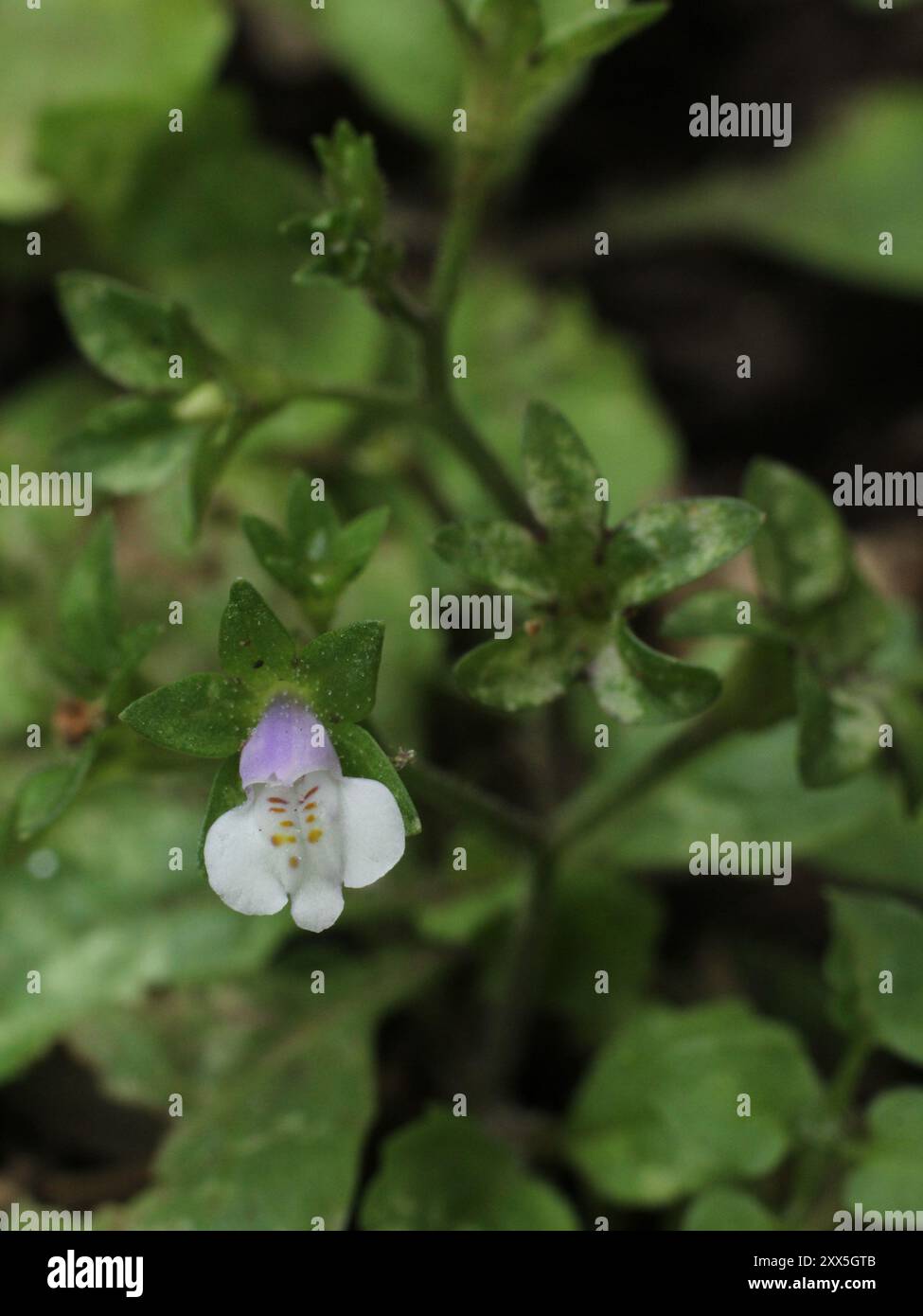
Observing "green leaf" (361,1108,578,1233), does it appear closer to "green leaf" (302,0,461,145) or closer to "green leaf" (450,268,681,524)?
"green leaf" (450,268,681,524)

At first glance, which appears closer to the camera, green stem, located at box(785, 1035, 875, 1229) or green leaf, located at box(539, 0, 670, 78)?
green leaf, located at box(539, 0, 670, 78)

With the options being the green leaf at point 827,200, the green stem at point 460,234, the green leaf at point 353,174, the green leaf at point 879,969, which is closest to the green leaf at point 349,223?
the green leaf at point 353,174

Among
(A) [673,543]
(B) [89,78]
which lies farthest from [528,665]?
(B) [89,78]

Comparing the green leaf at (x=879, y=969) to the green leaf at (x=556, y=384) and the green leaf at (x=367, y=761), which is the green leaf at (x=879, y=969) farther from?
the green leaf at (x=556, y=384)

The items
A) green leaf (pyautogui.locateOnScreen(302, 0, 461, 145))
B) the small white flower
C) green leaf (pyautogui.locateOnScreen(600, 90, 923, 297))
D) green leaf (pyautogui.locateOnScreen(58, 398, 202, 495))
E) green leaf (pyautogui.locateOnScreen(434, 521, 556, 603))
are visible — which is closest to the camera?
the small white flower

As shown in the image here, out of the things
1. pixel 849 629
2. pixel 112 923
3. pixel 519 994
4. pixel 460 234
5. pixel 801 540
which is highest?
pixel 460 234

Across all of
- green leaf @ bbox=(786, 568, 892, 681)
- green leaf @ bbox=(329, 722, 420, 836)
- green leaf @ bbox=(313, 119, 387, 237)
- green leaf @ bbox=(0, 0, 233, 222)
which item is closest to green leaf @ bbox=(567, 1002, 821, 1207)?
green leaf @ bbox=(786, 568, 892, 681)

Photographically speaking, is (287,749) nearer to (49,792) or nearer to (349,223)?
(49,792)
